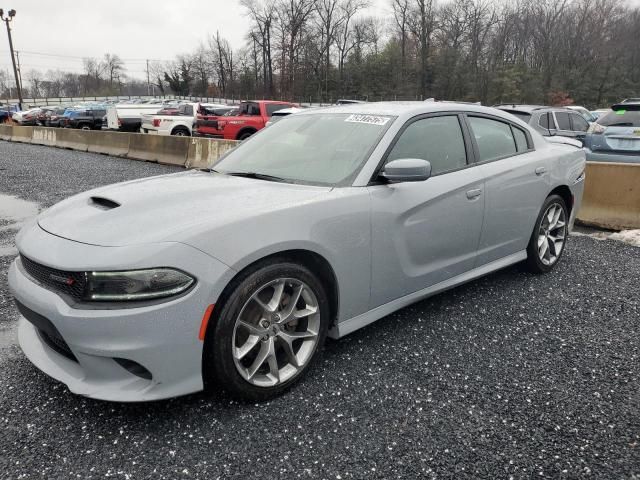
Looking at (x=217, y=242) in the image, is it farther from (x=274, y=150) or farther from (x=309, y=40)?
(x=309, y=40)

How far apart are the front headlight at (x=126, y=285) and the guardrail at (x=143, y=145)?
6.81 metres

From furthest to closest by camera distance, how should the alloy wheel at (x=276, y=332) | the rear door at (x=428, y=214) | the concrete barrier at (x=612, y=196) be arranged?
the concrete barrier at (x=612, y=196), the rear door at (x=428, y=214), the alloy wheel at (x=276, y=332)

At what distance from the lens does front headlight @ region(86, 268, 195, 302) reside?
2033 millimetres

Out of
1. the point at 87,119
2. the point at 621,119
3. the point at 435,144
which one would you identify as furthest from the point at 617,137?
the point at 87,119

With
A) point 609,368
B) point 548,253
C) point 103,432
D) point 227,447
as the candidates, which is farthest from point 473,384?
point 548,253

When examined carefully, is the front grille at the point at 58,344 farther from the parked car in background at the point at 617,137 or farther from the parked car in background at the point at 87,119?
the parked car in background at the point at 87,119

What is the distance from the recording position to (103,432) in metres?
2.24

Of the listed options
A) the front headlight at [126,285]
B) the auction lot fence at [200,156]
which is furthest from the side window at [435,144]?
the front headlight at [126,285]

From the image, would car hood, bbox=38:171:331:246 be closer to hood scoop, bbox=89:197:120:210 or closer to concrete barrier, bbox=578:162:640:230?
hood scoop, bbox=89:197:120:210

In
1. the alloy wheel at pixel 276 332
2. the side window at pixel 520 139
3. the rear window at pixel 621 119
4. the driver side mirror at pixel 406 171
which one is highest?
the rear window at pixel 621 119

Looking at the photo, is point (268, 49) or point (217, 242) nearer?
point (217, 242)

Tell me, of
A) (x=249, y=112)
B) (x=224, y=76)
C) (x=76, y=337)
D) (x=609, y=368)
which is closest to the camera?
(x=76, y=337)

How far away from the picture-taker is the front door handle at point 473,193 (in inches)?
133

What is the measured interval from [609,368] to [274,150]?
101 inches
